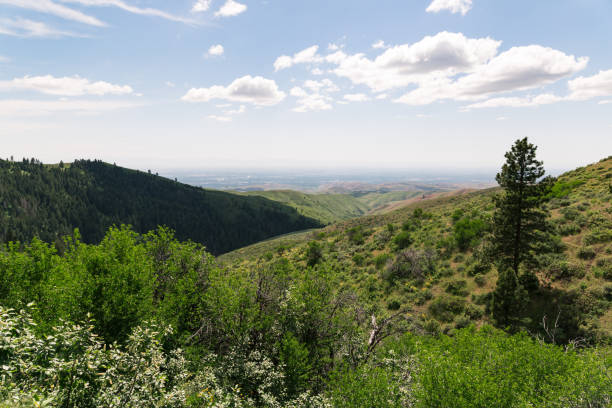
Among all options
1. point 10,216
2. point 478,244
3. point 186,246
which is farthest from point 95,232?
point 478,244

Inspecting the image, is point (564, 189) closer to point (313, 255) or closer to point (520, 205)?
point (520, 205)

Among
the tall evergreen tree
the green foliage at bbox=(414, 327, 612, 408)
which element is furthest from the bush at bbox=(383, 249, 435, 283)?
the green foliage at bbox=(414, 327, 612, 408)

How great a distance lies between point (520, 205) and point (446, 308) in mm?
11134

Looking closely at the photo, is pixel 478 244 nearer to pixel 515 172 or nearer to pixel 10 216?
pixel 515 172

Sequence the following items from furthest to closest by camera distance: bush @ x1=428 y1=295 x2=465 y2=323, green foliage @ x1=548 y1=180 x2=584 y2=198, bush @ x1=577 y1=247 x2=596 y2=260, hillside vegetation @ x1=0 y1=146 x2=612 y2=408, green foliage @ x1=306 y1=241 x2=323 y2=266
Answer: green foliage @ x1=306 y1=241 x2=323 y2=266 → green foliage @ x1=548 y1=180 x2=584 y2=198 → bush @ x1=428 y1=295 x2=465 y2=323 → bush @ x1=577 y1=247 x2=596 y2=260 → hillside vegetation @ x1=0 y1=146 x2=612 y2=408

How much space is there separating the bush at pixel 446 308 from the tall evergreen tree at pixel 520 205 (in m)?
5.33

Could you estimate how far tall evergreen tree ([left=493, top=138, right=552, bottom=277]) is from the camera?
20922mm

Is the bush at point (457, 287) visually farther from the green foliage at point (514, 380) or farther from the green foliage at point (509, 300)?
the green foliage at point (514, 380)

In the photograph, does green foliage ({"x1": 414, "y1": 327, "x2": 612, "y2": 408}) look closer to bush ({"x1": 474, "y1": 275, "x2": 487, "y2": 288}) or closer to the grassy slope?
the grassy slope

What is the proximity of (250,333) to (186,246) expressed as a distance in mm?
9755

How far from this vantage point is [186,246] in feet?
71.2

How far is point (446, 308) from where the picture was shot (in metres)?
24.9

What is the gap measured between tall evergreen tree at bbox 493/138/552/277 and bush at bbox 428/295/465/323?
5334mm

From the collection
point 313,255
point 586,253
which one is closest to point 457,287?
point 586,253
